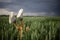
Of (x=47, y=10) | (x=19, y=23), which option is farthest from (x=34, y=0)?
(x=19, y=23)

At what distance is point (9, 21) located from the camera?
2295 millimetres

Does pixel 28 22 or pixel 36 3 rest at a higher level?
pixel 36 3

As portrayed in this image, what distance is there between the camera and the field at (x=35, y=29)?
2299 millimetres

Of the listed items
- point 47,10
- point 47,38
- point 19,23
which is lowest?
point 47,38

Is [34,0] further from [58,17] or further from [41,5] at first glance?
[58,17]

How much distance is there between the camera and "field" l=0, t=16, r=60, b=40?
230cm

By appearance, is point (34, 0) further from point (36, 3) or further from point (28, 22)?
point (28, 22)

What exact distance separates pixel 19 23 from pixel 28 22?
0.13 meters

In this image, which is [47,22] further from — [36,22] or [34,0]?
[34,0]

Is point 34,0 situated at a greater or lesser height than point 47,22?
greater

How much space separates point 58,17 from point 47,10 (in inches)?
7.2

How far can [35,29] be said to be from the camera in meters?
2.33

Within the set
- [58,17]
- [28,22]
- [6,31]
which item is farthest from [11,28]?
[58,17]

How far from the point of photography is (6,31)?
2.30 metres
